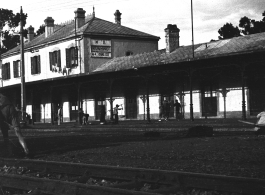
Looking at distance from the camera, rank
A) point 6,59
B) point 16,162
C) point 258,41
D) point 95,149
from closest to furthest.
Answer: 1. point 16,162
2. point 95,149
3. point 258,41
4. point 6,59

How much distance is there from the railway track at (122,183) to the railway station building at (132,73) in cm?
1680

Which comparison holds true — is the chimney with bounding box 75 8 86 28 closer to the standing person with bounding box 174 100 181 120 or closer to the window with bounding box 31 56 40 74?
the window with bounding box 31 56 40 74

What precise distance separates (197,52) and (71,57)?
14154 mm

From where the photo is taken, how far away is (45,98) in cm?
4375

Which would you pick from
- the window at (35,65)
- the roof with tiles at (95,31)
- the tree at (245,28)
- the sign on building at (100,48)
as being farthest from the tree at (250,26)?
the window at (35,65)

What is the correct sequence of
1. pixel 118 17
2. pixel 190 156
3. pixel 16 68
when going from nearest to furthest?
pixel 190 156 → pixel 118 17 → pixel 16 68

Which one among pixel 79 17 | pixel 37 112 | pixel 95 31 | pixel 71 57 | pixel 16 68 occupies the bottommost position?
pixel 37 112

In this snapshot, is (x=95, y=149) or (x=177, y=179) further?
(x=95, y=149)

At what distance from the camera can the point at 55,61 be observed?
43156 mm

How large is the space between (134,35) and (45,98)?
9.90 meters

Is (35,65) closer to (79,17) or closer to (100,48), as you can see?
(79,17)

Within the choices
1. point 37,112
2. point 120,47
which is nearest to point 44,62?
point 37,112

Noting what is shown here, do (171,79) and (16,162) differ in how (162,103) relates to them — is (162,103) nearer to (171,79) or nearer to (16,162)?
(171,79)

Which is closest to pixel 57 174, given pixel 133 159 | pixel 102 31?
pixel 133 159
